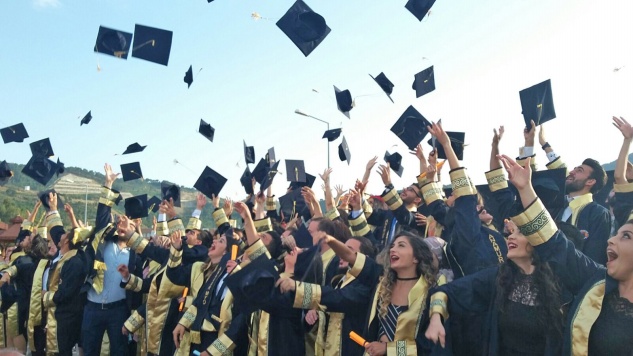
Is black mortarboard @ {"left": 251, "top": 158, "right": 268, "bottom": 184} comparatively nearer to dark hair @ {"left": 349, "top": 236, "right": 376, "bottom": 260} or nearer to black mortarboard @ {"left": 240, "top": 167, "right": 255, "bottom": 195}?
Answer: black mortarboard @ {"left": 240, "top": 167, "right": 255, "bottom": 195}

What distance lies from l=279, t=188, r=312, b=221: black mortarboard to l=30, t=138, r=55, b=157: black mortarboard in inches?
200

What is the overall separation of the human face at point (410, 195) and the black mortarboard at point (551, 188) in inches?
121

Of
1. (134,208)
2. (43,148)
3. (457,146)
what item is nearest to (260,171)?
(134,208)

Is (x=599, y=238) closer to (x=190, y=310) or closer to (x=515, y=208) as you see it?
(x=515, y=208)

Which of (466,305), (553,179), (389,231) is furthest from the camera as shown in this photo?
(389,231)

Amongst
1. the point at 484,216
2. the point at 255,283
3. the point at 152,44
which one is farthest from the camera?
the point at 152,44

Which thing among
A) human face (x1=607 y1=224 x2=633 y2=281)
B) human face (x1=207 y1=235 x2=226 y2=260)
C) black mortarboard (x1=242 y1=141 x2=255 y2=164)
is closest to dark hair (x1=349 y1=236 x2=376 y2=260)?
human face (x1=207 y1=235 x2=226 y2=260)

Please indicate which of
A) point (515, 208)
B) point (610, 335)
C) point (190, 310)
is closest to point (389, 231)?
point (190, 310)

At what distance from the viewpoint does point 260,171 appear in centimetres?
979

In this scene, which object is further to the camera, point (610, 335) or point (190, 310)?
point (190, 310)

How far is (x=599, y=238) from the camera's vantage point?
5375 millimetres

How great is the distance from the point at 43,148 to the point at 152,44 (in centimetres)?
419

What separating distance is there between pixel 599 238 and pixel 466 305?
194 cm

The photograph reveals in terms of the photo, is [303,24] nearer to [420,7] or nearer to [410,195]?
[420,7]
